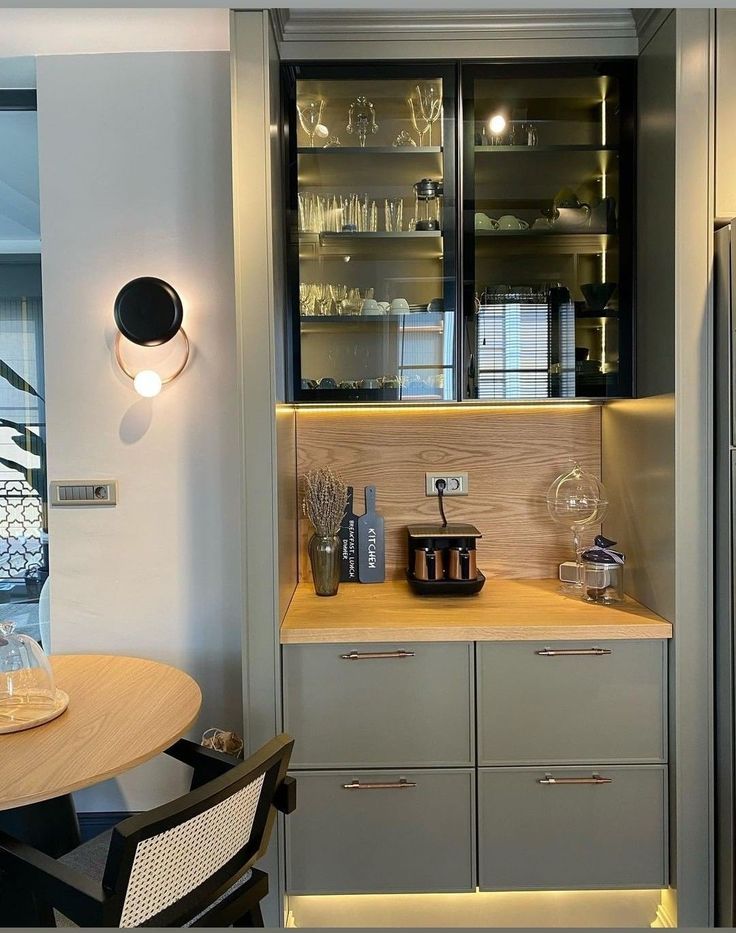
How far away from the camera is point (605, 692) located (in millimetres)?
2197

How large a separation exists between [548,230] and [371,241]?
0.55 metres

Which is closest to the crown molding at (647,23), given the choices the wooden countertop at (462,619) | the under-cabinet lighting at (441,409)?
the under-cabinet lighting at (441,409)

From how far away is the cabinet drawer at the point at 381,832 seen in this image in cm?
219

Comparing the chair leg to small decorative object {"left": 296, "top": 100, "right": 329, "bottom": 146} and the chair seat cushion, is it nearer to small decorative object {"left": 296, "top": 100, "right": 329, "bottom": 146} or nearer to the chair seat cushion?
the chair seat cushion

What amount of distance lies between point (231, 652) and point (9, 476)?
103cm

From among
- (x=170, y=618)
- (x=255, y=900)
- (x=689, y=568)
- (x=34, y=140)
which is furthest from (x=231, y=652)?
(x=34, y=140)

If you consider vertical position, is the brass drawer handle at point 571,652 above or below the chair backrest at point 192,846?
above

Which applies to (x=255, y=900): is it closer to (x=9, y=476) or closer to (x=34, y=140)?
(x=9, y=476)

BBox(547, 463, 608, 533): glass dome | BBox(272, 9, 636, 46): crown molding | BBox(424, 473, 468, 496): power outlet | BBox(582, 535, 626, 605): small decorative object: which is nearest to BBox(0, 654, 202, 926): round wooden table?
BBox(424, 473, 468, 496): power outlet

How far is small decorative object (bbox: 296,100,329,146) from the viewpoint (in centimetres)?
241

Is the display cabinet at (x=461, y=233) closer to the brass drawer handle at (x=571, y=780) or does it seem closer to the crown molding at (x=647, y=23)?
the crown molding at (x=647, y=23)

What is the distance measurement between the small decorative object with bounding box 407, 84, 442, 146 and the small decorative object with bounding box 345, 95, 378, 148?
4.8 inches

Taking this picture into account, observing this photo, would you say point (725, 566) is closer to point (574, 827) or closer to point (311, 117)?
point (574, 827)

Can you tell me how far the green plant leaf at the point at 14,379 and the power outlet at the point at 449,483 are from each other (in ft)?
4.78
